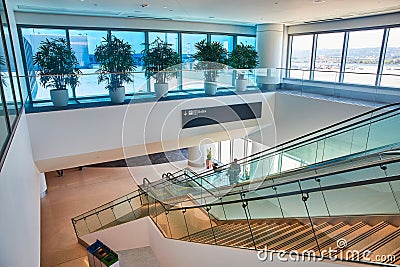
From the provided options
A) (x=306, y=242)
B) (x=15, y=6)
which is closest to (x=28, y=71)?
(x=15, y=6)

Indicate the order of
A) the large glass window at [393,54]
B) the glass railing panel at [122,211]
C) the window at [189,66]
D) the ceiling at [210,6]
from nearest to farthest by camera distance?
the ceiling at [210,6] → the glass railing panel at [122,211] → the window at [189,66] → the large glass window at [393,54]

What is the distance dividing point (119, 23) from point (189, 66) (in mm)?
2959

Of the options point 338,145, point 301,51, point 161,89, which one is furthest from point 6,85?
point 301,51

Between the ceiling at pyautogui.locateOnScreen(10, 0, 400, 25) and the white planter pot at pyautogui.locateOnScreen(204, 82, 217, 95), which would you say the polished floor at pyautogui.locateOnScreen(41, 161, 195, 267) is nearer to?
the white planter pot at pyautogui.locateOnScreen(204, 82, 217, 95)

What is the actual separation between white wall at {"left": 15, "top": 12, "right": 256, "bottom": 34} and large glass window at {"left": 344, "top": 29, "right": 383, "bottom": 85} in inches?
177

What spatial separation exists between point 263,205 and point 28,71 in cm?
814

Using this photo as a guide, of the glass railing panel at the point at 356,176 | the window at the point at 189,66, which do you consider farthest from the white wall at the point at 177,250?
the window at the point at 189,66

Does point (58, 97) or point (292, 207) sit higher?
point (58, 97)

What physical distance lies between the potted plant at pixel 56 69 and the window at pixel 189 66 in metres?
3.04

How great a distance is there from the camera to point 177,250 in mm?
5523

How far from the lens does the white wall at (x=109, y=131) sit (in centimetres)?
621

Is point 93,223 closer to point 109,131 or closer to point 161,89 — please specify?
point 109,131

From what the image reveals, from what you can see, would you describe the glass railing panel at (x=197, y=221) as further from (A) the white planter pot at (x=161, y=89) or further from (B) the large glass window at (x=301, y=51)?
(B) the large glass window at (x=301, y=51)

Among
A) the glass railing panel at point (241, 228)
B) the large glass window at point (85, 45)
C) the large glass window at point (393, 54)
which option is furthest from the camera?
the large glass window at point (85, 45)
